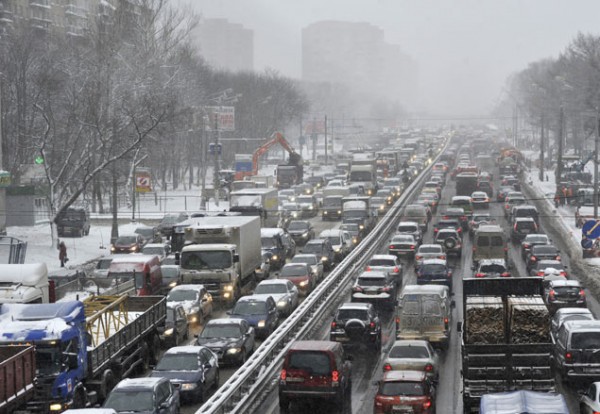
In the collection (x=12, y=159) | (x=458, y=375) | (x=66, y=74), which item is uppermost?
(x=66, y=74)

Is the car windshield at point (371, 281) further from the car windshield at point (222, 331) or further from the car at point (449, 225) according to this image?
the car at point (449, 225)

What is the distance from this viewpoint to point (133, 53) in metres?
92.4

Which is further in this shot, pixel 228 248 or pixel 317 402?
pixel 228 248

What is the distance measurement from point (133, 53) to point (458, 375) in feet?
224

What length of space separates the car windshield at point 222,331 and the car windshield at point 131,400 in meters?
7.62

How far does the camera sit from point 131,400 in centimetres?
2183

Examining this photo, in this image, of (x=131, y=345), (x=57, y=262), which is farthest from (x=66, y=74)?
(x=131, y=345)

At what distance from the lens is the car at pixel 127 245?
5319 centimetres

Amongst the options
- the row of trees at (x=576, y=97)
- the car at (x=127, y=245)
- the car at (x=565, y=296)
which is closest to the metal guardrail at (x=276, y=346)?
the car at (x=565, y=296)

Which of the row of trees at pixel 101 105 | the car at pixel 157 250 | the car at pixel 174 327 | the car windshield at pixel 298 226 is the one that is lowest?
the car at pixel 174 327

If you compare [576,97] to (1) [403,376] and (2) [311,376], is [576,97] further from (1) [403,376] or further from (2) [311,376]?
(1) [403,376]

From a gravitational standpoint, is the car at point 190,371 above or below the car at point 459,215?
below

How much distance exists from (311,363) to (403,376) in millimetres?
2236

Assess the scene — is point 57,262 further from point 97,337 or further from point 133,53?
point 133,53
